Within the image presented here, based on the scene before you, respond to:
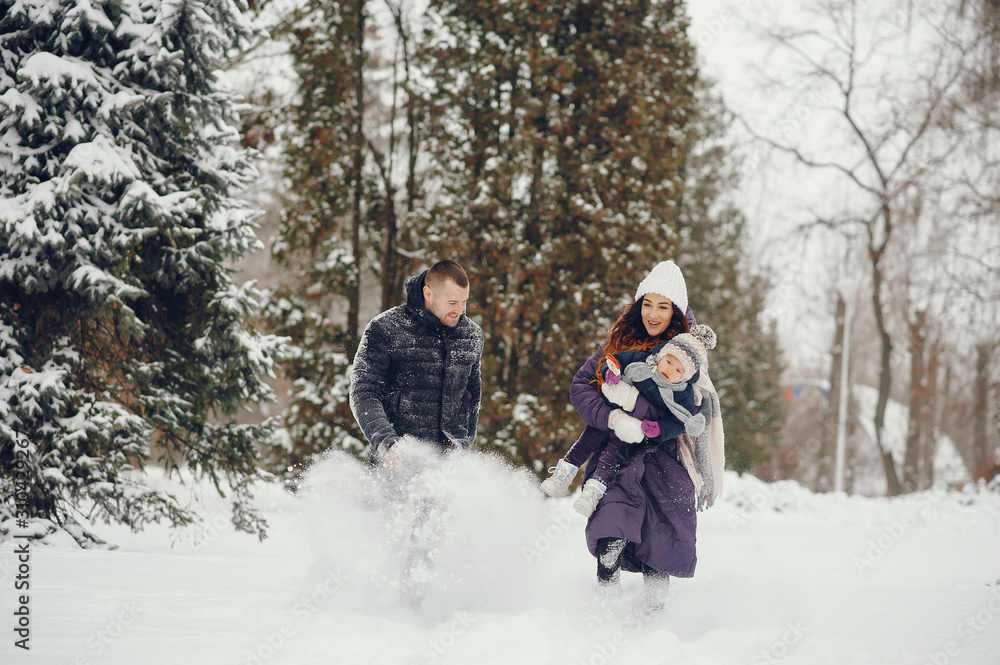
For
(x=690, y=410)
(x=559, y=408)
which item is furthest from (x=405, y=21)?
(x=690, y=410)

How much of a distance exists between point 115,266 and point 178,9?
85.0 inches

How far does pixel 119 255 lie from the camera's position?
18.0 feet

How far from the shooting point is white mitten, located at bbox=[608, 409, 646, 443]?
374 centimetres

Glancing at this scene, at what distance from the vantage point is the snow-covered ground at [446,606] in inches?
126

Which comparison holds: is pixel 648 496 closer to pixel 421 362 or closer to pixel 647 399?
pixel 647 399

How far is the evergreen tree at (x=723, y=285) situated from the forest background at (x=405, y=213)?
0.12 meters

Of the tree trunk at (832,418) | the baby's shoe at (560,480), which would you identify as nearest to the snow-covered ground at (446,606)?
the baby's shoe at (560,480)

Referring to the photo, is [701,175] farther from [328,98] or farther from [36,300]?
[36,300]

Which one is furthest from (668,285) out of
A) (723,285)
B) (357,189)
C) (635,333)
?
(723,285)

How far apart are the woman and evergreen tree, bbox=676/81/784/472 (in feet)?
55.2

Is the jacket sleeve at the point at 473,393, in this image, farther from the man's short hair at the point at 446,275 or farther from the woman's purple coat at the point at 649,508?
the woman's purple coat at the point at 649,508

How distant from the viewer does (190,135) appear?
6.20 meters

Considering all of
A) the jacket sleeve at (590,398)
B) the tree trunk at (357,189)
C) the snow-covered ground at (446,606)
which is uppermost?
the tree trunk at (357,189)

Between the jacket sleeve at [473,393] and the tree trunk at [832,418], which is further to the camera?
the tree trunk at [832,418]
